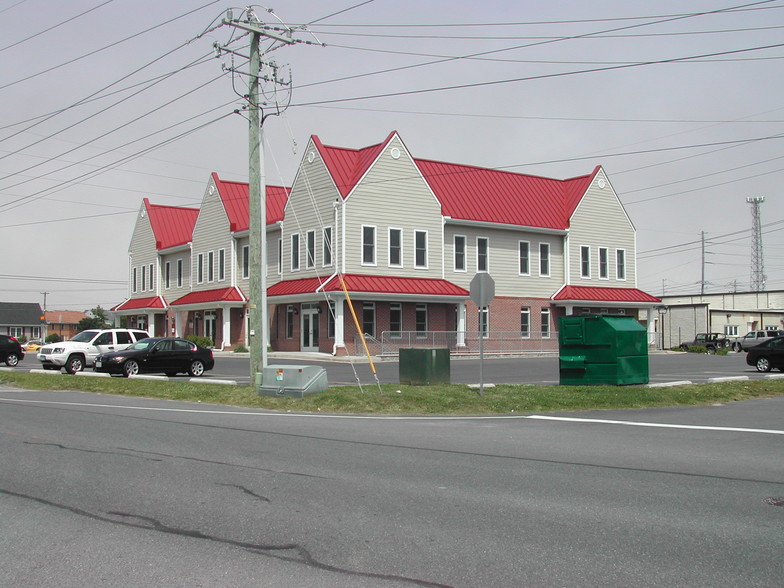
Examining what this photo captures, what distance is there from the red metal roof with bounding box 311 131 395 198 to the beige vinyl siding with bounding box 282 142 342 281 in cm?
34

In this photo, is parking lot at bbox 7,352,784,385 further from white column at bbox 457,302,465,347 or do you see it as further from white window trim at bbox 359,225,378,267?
white column at bbox 457,302,465,347

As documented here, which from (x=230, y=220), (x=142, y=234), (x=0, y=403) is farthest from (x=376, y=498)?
(x=142, y=234)

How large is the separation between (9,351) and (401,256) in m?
20.2

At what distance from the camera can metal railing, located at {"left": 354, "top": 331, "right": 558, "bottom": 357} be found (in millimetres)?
40375

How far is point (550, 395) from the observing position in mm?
18484

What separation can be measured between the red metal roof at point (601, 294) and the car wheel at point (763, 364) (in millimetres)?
17921

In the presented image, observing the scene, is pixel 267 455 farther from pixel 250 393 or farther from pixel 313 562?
pixel 250 393

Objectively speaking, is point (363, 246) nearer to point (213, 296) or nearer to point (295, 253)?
point (295, 253)

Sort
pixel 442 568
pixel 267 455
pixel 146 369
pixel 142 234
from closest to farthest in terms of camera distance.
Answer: pixel 442 568, pixel 267 455, pixel 146 369, pixel 142 234

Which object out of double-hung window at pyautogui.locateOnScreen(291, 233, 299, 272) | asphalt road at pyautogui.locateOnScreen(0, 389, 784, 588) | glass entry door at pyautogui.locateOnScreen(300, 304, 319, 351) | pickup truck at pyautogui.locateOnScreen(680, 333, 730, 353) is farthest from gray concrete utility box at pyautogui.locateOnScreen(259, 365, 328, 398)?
pickup truck at pyautogui.locateOnScreen(680, 333, 730, 353)

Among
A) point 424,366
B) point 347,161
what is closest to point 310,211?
point 347,161

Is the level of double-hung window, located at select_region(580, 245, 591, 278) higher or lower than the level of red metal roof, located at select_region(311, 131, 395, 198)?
lower

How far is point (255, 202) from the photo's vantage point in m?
21.0

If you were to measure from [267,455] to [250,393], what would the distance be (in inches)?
377
